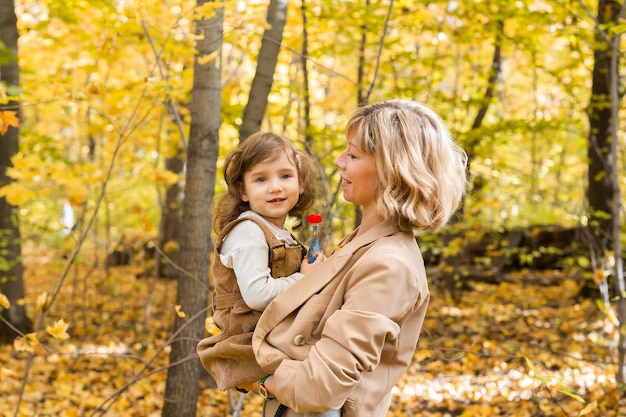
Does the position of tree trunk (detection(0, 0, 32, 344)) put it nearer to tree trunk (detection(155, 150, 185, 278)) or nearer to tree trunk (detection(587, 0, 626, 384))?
tree trunk (detection(155, 150, 185, 278))

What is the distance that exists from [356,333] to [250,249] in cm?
51

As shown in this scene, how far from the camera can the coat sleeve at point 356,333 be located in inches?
57.1

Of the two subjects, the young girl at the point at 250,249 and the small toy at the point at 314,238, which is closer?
the young girl at the point at 250,249

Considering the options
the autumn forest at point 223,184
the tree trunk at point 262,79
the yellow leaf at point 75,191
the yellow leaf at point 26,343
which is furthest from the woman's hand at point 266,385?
the yellow leaf at point 75,191

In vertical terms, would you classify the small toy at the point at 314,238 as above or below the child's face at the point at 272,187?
below

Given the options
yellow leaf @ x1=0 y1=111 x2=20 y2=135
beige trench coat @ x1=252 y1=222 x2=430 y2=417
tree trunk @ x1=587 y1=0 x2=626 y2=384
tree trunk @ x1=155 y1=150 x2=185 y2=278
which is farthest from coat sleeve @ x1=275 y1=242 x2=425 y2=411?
tree trunk @ x1=155 y1=150 x2=185 y2=278

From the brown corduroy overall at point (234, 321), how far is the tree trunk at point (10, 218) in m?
4.58

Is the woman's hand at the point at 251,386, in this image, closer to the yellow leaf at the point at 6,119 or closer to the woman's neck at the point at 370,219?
the woman's neck at the point at 370,219

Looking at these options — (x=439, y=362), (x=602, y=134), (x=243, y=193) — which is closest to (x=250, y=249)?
(x=243, y=193)

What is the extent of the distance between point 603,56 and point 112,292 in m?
7.30

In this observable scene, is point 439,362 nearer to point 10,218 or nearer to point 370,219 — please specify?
point 10,218

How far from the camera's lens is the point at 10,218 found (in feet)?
21.2

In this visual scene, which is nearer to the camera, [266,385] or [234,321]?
[266,385]

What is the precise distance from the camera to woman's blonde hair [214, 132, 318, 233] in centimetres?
202
